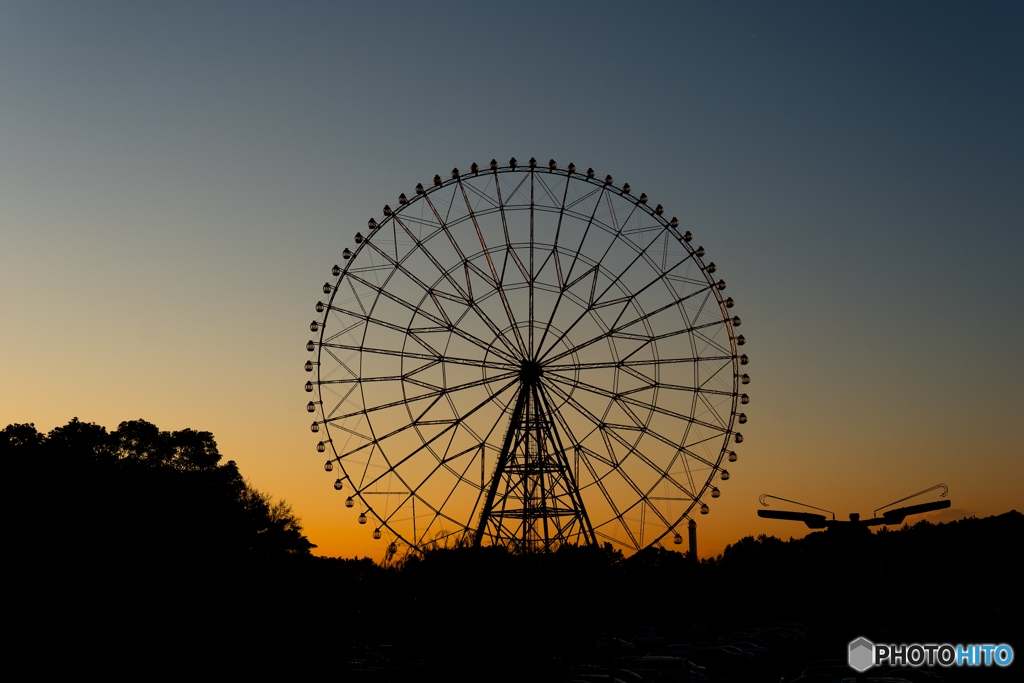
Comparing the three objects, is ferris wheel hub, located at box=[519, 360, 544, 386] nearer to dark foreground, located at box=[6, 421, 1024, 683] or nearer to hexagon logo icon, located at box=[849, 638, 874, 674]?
dark foreground, located at box=[6, 421, 1024, 683]

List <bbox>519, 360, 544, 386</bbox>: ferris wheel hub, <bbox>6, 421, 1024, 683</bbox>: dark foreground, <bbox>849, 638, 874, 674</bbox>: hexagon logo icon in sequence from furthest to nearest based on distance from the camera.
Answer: <bbox>519, 360, 544, 386</bbox>: ferris wheel hub → <bbox>849, 638, 874, 674</bbox>: hexagon logo icon → <bbox>6, 421, 1024, 683</bbox>: dark foreground

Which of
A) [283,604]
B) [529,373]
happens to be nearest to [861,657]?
[529,373]

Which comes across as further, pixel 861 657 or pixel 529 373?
pixel 529 373

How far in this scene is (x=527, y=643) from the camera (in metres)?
39.6

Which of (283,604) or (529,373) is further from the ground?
(529,373)

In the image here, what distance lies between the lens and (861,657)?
29.3 meters

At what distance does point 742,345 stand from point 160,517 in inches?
920

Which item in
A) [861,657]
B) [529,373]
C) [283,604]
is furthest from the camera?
[283,604]

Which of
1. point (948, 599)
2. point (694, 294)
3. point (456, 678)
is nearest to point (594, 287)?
point (694, 294)

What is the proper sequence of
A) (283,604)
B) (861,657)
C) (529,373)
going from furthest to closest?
(283,604) < (529,373) < (861,657)

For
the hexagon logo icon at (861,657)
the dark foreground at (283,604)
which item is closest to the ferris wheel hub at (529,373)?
the dark foreground at (283,604)

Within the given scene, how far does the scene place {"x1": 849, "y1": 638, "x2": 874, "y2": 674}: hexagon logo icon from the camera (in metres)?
27.2

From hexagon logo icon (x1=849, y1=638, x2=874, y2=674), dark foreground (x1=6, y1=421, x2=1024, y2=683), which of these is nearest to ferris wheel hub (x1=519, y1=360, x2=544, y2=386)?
dark foreground (x1=6, y1=421, x2=1024, y2=683)

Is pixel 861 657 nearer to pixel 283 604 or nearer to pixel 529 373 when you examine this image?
pixel 529 373
